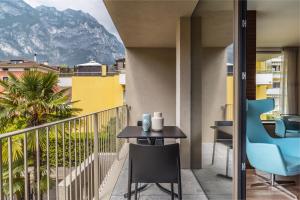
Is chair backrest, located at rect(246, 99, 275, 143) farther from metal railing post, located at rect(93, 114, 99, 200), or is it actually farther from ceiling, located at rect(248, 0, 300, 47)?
metal railing post, located at rect(93, 114, 99, 200)

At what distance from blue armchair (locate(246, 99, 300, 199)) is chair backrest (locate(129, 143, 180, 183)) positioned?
2.09 ft

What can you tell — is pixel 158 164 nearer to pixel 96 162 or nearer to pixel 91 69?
pixel 96 162

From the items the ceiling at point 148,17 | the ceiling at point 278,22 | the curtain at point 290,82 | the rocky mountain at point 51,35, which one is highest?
the rocky mountain at point 51,35

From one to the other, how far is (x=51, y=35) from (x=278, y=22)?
24947 millimetres

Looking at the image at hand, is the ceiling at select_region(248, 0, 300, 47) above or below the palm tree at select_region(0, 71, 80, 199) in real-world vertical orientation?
above

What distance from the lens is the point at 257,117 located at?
2443mm

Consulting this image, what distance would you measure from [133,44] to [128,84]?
1117 mm

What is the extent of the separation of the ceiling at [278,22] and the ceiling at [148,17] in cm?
115

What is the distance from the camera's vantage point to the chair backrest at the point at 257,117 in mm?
2365

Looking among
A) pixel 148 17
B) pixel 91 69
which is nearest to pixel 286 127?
pixel 148 17

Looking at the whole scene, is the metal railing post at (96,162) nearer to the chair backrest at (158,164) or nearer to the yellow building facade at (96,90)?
the chair backrest at (158,164)

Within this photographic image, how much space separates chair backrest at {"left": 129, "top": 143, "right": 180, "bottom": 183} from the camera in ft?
8.16

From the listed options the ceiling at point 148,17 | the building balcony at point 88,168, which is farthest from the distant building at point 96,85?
the building balcony at point 88,168

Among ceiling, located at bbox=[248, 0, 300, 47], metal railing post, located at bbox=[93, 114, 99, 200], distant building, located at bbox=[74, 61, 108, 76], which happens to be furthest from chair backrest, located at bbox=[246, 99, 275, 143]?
distant building, located at bbox=[74, 61, 108, 76]
